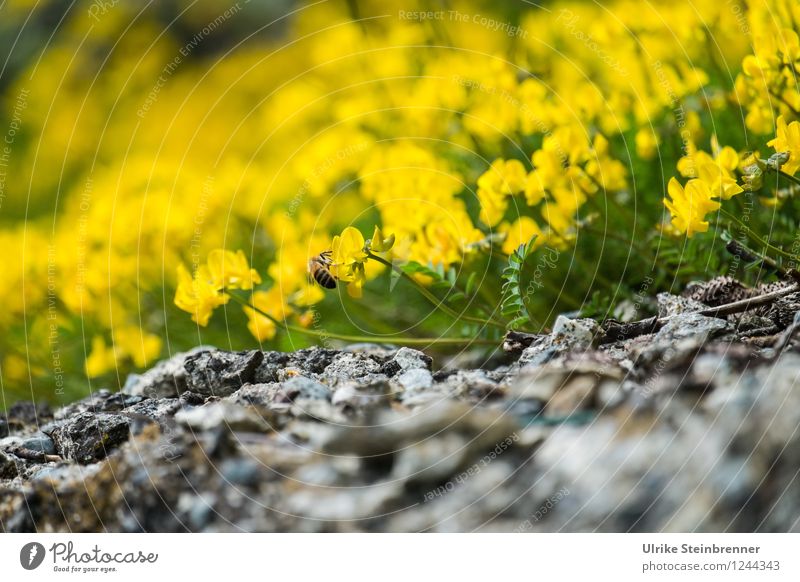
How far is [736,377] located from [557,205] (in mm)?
1083

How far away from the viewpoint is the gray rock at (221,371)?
7.07 ft

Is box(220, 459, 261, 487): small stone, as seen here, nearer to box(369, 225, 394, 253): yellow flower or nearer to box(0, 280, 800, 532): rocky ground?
box(0, 280, 800, 532): rocky ground

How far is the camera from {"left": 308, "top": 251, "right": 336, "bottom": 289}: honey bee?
1983 millimetres

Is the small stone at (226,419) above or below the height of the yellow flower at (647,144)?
below

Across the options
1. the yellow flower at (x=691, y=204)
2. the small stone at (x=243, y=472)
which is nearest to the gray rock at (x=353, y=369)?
the small stone at (x=243, y=472)

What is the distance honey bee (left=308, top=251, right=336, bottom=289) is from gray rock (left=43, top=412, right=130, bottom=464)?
560mm

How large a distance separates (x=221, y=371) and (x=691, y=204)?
1.23m

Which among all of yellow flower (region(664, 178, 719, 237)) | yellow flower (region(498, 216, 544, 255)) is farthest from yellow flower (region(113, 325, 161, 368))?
yellow flower (region(664, 178, 719, 237))

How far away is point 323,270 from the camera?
1.99 meters

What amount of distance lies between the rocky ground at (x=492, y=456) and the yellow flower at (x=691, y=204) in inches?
9.0

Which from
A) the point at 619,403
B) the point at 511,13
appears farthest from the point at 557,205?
the point at 511,13

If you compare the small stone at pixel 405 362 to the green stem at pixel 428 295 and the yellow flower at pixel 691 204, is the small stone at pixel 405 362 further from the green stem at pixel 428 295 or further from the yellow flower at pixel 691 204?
the yellow flower at pixel 691 204

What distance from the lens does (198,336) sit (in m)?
3.34

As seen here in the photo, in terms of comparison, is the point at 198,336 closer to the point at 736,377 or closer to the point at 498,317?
the point at 498,317
